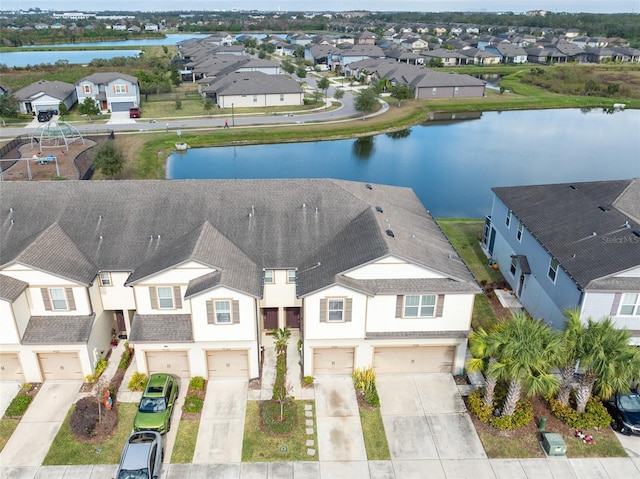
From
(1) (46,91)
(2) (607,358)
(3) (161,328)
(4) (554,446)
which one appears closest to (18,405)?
(3) (161,328)

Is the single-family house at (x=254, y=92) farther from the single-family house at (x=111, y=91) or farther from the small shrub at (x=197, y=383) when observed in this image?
the small shrub at (x=197, y=383)

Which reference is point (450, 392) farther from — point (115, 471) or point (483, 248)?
point (483, 248)

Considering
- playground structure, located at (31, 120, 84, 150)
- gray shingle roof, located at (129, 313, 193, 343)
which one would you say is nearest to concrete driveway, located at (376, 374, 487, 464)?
gray shingle roof, located at (129, 313, 193, 343)

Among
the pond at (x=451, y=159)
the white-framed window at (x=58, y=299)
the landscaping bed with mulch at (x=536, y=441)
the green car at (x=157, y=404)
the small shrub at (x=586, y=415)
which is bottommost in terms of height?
the pond at (x=451, y=159)

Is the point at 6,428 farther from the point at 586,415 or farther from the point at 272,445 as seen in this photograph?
the point at 586,415

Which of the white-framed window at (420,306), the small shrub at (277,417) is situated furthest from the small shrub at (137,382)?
the white-framed window at (420,306)
